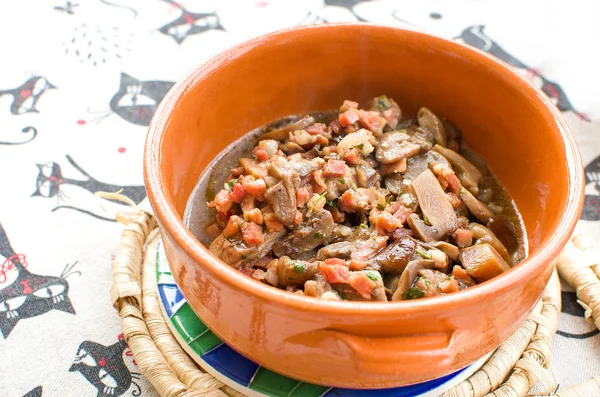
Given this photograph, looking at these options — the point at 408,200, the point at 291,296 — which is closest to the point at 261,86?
the point at 408,200

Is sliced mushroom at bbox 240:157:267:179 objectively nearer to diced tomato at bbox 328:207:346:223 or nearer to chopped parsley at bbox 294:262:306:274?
diced tomato at bbox 328:207:346:223

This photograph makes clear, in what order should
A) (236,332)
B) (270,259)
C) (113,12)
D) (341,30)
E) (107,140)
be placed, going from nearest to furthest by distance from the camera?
(236,332), (270,259), (341,30), (107,140), (113,12)

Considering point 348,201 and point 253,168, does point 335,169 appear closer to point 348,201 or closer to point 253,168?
point 348,201

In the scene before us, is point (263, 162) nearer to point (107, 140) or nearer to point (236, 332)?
point (236, 332)

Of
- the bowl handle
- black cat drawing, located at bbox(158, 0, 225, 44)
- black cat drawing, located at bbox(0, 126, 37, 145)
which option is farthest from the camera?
black cat drawing, located at bbox(158, 0, 225, 44)

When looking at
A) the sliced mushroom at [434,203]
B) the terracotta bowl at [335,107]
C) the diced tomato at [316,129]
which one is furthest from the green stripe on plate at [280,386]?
the diced tomato at [316,129]

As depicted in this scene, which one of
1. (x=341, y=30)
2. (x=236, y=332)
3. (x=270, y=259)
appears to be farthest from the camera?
(x=341, y=30)

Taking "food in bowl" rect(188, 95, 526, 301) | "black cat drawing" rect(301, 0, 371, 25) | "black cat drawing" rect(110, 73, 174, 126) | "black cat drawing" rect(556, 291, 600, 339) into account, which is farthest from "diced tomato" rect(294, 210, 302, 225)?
"black cat drawing" rect(301, 0, 371, 25)
